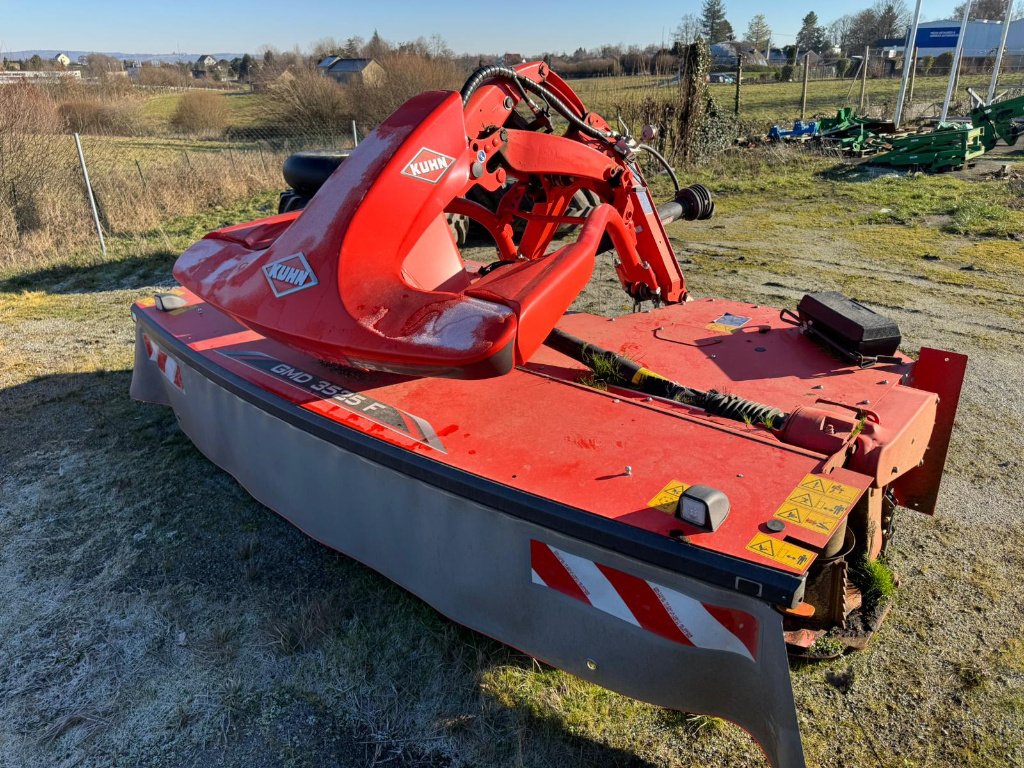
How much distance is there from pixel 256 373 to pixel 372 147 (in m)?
1.16

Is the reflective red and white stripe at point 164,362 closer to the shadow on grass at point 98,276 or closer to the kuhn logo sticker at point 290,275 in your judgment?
the kuhn logo sticker at point 290,275

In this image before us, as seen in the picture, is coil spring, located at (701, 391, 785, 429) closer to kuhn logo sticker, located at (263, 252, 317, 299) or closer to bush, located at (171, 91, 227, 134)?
kuhn logo sticker, located at (263, 252, 317, 299)

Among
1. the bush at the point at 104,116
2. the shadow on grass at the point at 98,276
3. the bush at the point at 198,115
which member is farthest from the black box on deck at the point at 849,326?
the bush at the point at 198,115

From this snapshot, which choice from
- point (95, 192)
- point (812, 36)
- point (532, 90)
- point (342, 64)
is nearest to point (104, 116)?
point (95, 192)

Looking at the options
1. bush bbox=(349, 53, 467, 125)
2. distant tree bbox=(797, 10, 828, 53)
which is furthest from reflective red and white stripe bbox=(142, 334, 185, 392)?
distant tree bbox=(797, 10, 828, 53)

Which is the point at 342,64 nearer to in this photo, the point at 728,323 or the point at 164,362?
the point at 164,362

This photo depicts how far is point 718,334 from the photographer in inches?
144

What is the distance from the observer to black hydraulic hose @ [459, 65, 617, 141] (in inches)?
112

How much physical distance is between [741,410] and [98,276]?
761 centimetres

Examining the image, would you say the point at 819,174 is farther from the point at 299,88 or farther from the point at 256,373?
the point at 299,88

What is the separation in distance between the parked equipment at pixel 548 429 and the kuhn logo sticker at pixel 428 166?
0.01m

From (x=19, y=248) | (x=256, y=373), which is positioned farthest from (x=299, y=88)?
(x=256, y=373)

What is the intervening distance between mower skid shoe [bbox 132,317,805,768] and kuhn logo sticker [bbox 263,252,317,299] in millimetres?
529

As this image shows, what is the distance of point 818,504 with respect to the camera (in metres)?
2.08
